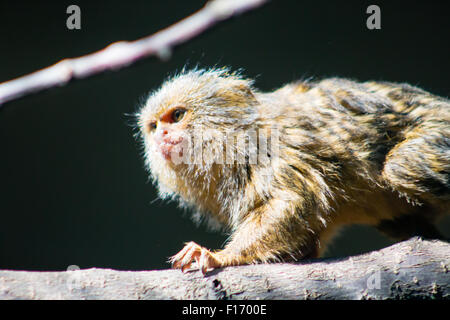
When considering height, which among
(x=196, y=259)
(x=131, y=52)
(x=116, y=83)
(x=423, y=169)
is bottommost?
(x=196, y=259)

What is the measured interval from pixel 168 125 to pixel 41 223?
189cm

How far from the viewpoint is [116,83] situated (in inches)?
136

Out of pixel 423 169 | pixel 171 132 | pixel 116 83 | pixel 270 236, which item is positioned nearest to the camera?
pixel 270 236

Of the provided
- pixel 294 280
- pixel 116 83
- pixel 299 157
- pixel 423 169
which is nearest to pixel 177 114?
pixel 299 157

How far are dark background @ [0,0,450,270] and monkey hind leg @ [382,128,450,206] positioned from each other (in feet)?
4.12

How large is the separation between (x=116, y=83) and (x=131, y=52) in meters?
2.90

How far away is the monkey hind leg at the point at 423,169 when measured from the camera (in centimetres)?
196

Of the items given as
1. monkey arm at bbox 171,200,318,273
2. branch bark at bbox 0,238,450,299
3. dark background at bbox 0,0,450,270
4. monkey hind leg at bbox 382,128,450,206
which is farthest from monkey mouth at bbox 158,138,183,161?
dark background at bbox 0,0,450,270

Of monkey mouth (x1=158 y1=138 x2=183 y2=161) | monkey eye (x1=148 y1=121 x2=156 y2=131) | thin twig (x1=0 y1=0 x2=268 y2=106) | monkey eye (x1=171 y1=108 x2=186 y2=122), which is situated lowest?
monkey mouth (x1=158 y1=138 x2=183 y2=161)

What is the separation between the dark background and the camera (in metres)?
3.21

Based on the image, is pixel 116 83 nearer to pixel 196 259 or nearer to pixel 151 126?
pixel 151 126

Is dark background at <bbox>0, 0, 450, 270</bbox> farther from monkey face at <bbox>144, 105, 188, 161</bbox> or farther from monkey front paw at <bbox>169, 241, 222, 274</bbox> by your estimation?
monkey front paw at <bbox>169, 241, 222, 274</bbox>

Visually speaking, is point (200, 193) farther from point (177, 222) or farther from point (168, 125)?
point (177, 222)

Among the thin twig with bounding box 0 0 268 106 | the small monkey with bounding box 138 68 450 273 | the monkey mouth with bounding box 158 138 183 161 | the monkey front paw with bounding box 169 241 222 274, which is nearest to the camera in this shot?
the thin twig with bounding box 0 0 268 106
